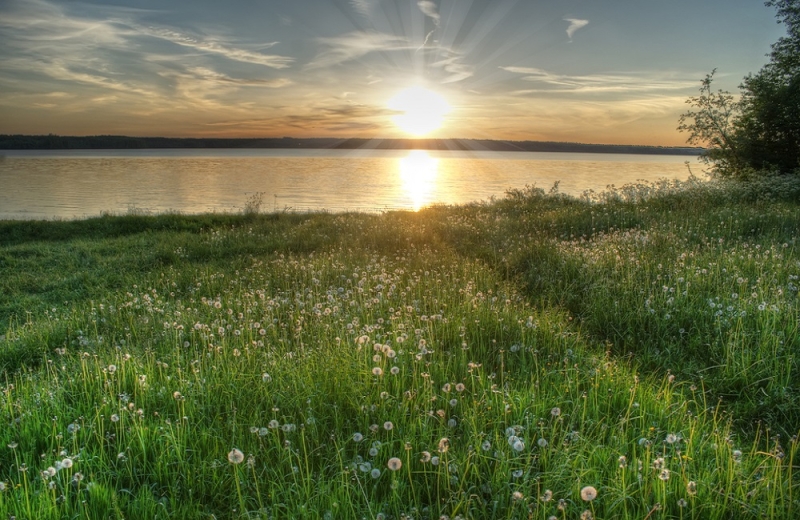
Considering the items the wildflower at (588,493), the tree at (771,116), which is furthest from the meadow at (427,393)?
the tree at (771,116)

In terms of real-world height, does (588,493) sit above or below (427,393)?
above

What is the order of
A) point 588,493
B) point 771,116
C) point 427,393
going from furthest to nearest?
1. point 771,116
2. point 427,393
3. point 588,493

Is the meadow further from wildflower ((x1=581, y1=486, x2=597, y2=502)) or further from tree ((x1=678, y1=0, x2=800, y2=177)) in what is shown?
tree ((x1=678, y1=0, x2=800, y2=177))

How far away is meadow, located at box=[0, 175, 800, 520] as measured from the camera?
2857 mm

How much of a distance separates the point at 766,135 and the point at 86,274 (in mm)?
30984

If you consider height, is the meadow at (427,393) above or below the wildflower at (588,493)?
below

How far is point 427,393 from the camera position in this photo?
3871mm

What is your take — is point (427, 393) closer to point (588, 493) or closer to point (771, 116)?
point (588, 493)

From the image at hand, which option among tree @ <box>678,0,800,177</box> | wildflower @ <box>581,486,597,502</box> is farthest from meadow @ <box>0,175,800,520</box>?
tree @ <box>678,0,800,177</box>

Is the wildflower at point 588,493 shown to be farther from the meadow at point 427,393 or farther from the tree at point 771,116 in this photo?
the tree at point 771,116

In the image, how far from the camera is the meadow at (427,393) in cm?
286

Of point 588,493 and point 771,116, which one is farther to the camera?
point 771,116

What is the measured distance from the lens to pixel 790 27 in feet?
80.0

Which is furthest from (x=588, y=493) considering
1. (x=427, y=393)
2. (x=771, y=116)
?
(x=771, y=116)
